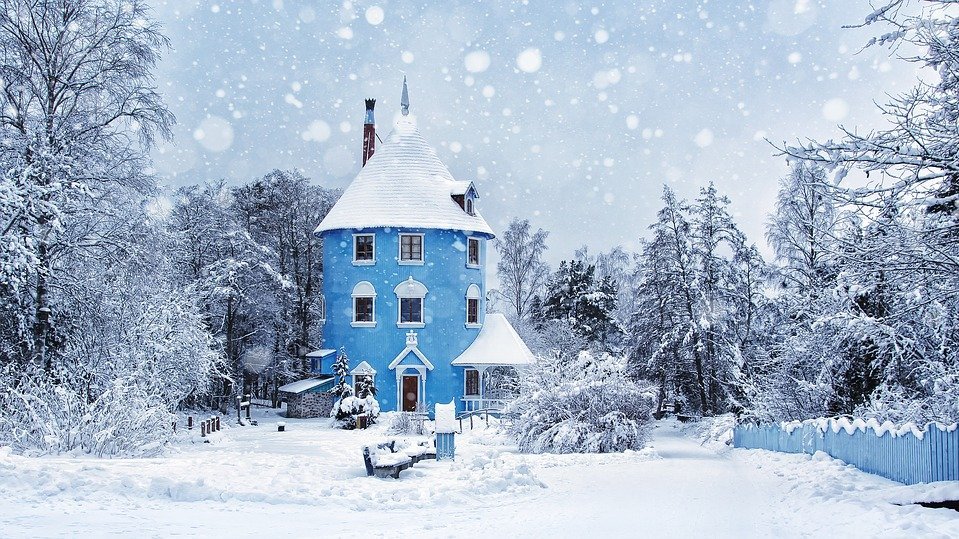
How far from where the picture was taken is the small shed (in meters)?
34.7

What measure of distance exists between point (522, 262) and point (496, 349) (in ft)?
47.8

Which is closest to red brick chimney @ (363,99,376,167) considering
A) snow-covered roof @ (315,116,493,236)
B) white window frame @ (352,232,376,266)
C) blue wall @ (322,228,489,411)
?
snow-covered roof @ (315,116,493,236)

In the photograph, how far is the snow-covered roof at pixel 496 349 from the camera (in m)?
34.8

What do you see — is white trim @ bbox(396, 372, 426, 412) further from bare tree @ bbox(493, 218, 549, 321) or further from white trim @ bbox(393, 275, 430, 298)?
bare tree @ bbox(493, 218, 549, 321)

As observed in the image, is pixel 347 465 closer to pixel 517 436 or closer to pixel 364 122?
pixel 517 436

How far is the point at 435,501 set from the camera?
35.7 ft

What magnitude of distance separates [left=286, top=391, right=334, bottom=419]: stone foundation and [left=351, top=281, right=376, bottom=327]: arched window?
3475mm

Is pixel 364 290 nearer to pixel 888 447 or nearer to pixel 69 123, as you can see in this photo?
pixel 69 123

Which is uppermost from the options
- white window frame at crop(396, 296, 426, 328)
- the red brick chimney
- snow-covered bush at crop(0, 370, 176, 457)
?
the red brick chimney

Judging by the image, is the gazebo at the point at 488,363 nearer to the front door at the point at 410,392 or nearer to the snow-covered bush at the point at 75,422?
the front door at the point at 410,392

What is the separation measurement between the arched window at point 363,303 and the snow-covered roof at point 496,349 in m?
4.24

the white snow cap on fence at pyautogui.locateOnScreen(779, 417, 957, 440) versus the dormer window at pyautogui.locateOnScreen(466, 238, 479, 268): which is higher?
the dormer window at pyautogui.locateOnScreen(466, 238, 479, 268)

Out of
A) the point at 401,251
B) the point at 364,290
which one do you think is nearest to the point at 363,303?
the point at 364,290

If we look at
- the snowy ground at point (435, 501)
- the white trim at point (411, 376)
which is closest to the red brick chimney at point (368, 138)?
the white trim at point (411, 376)
